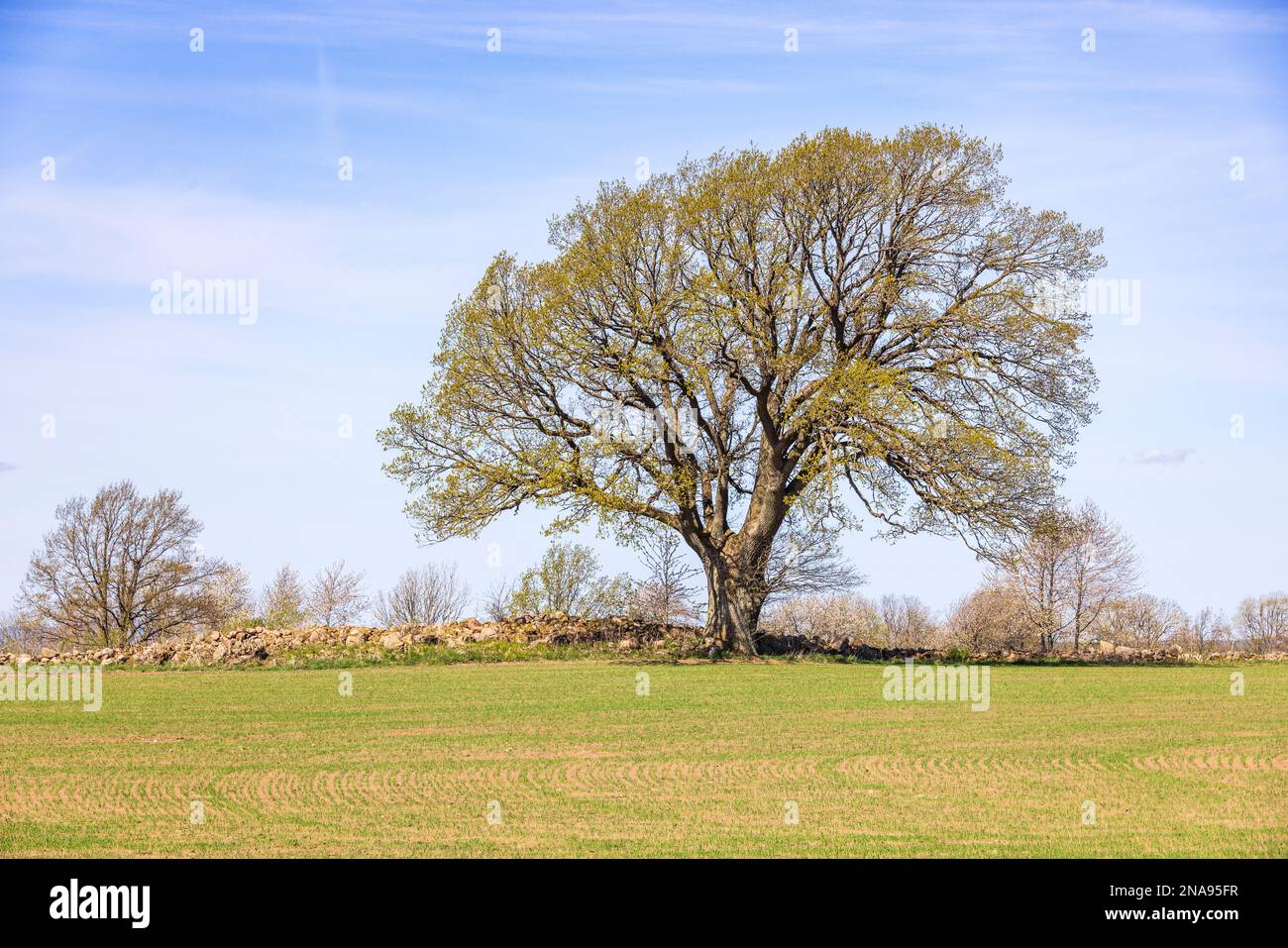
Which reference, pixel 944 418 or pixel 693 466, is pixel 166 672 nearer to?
pixel 693 466

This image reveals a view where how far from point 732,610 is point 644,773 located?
22.6 meters

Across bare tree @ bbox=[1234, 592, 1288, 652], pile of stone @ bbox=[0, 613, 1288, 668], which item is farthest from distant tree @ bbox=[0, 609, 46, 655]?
bare tree @ bbox=[1234, 592, 1288, 652]

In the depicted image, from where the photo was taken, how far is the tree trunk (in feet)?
124

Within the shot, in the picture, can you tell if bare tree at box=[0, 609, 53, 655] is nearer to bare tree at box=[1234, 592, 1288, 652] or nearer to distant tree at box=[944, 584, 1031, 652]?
distant tree at box=[944, 584, 1031, 652]

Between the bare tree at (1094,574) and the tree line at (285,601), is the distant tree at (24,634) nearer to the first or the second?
→ the tree line at (285,601)

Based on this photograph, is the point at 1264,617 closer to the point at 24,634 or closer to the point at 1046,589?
the point at 1046,589

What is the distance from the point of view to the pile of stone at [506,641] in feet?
121

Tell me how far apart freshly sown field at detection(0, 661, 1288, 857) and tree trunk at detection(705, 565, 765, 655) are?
10595mm

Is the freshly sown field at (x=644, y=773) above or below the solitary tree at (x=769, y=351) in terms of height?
below

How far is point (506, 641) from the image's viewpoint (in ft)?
125

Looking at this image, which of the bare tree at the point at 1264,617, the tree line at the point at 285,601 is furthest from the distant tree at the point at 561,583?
the bare tree at the point at 1264,617

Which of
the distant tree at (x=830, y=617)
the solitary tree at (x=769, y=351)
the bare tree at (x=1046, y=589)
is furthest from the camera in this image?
the distant tree at (x=830, y=617)

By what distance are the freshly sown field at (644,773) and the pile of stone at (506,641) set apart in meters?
10.3
